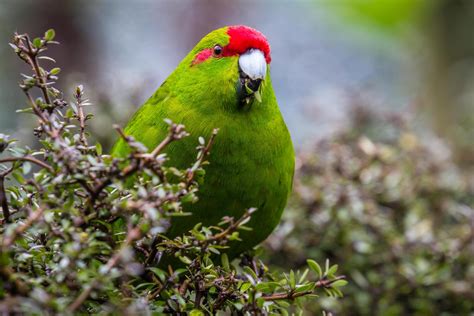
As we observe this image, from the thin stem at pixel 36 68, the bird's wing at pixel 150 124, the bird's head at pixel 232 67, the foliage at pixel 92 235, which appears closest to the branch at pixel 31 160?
the foliage at pixel 92 235

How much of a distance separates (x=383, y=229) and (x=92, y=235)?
→ 1768mm

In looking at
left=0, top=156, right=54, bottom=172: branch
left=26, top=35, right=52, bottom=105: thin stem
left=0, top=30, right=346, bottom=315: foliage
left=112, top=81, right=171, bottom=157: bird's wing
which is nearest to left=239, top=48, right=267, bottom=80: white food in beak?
left=112, top=81, right=171, bottom=157: bird's wing

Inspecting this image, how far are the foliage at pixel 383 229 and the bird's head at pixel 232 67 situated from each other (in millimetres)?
773

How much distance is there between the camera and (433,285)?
2.42 metres

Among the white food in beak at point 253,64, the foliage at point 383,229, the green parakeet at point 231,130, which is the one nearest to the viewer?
the green parakeet at point 231,130

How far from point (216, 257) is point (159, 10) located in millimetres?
4787

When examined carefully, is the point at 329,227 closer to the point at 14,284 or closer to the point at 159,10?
the point at 14,284

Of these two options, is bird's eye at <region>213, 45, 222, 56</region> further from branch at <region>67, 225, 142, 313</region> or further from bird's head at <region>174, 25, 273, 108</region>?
branch at <region>67, 225, 142, 313</region>

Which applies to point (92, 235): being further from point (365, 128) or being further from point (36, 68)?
point (365, 128)

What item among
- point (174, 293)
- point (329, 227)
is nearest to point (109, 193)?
point (174, 293)

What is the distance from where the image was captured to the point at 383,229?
103 inches

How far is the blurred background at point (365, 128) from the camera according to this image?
2.50 metres

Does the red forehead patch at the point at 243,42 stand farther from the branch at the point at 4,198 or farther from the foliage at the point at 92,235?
the branch at the point at 4,198

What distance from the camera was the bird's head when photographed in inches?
76.8
